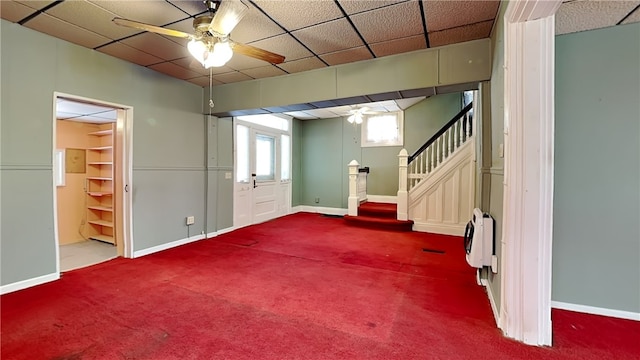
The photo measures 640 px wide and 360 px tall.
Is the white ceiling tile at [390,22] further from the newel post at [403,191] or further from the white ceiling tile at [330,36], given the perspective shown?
the newel post at [403,191]

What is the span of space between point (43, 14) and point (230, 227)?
373 cm

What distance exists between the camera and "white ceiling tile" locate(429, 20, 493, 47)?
2609 mm

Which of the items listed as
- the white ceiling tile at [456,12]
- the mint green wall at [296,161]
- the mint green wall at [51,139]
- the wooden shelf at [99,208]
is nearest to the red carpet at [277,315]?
the mint green wall at [51,139]

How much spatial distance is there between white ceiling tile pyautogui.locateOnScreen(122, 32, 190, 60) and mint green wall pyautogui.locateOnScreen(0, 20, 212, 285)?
63cm

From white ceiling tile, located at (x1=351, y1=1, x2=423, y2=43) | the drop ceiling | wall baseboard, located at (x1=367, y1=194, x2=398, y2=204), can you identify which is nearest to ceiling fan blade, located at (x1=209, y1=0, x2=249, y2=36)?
the drop ceiling

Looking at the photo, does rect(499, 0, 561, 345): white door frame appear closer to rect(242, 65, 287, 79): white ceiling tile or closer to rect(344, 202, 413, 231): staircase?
rect(242, 65, 287, 79): white ceiling tile

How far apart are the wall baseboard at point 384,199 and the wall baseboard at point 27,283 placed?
5771 mm

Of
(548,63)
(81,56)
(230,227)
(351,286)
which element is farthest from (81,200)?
(548,63)

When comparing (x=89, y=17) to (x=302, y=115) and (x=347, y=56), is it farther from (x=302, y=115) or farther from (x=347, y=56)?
(x=302, y=115)

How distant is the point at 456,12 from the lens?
2.37 metres

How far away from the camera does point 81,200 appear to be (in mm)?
5176

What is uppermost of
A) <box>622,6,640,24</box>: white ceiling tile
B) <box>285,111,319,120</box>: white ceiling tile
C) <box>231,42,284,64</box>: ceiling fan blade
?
<box>285,111,319,120</box>: white ceiling tile

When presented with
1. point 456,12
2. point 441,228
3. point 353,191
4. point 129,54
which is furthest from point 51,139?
point 441,228

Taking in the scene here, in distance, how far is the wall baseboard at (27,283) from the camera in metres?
2.60
